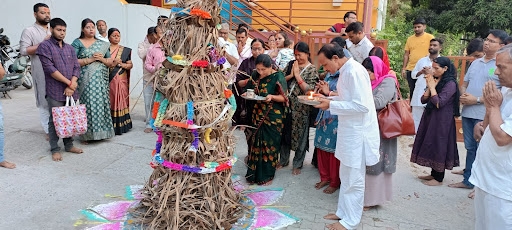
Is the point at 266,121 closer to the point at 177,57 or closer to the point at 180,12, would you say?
the point at 177,57

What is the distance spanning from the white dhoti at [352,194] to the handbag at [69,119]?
10.6 feet

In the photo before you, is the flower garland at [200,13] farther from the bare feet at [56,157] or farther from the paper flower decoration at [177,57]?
the bare feet at [56,157]

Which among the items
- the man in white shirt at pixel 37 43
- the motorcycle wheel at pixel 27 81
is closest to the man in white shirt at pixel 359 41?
the man in white shirt at pixel 37 43

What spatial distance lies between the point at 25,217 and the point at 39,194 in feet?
1.57

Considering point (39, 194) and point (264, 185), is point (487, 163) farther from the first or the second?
point (39, 194)

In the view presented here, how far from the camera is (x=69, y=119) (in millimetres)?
4770

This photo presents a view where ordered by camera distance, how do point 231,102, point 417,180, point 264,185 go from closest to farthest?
point 231,102, point 264,185, point 417,180

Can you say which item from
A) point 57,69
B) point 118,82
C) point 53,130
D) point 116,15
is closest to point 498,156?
point 57,69

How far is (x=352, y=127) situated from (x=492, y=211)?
1176 millimetres

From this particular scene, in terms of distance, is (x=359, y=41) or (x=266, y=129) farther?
(x=359, y=41)

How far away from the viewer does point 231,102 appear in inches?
132

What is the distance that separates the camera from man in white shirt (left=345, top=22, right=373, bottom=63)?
527 cm

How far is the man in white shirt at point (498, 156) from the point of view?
92.8 inches

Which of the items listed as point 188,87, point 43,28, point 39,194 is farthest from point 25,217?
point 43,28
